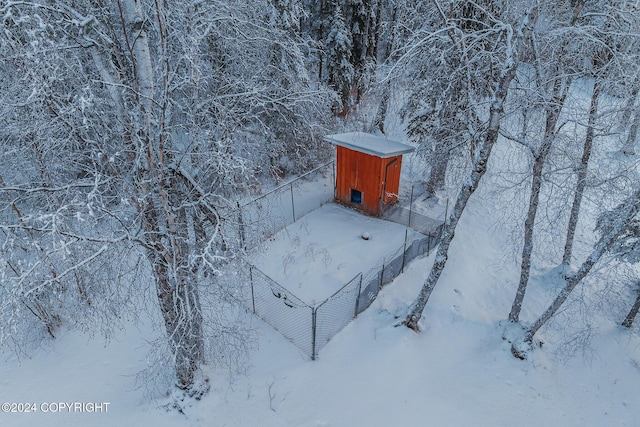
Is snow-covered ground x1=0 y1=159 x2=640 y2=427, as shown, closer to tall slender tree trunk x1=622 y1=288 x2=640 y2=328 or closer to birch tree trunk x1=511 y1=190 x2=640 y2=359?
tall slender tree trunk x1=622 y1=288 x2=640 y2=328

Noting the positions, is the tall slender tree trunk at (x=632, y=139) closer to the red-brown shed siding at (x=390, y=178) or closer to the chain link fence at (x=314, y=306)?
the chain link fence at (x=314, y=306)

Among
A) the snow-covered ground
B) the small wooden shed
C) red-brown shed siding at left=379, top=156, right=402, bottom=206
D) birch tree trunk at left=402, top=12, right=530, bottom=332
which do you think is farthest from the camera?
red-brown shed siding at left=379, top=156, right=402, bottom=206

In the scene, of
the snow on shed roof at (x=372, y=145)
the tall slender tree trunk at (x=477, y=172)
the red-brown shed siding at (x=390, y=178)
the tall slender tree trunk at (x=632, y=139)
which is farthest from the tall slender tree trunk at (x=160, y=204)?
the red-brown shed siding at (x=390, y=178)

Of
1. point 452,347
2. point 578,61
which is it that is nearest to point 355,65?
A: point 578,61

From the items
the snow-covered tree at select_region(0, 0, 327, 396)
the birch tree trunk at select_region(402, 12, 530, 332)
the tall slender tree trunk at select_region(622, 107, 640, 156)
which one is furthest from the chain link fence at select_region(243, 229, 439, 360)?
the tall slender tree trunk at select_region(622, 107, 640, 156)

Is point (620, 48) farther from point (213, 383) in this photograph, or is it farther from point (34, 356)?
point (34, 356)

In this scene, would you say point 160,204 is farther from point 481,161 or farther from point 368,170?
point 368,170
